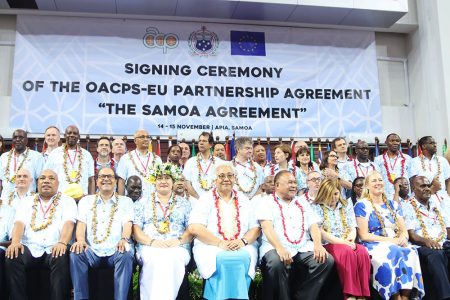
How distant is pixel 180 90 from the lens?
776 cm

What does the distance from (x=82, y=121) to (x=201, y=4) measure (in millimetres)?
2555

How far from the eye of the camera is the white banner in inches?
293

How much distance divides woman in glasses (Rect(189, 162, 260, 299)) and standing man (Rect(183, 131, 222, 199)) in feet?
3.64

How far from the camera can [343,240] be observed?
4039 mm

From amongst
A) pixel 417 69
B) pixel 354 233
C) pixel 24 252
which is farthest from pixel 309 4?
pixel 24 252

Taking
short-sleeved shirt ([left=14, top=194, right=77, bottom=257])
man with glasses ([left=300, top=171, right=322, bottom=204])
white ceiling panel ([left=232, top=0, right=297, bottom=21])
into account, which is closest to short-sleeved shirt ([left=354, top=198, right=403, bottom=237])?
man with glasses ([left=300, top=171, right=322, bottom=204])

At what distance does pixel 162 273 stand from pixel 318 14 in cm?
561

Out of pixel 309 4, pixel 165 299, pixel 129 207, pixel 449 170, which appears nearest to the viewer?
pixel 165 299

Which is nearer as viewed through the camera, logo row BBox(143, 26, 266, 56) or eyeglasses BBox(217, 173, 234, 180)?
eyeglasses BBox(217, 173, 234, 180)

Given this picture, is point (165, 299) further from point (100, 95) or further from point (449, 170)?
point (100, 95)

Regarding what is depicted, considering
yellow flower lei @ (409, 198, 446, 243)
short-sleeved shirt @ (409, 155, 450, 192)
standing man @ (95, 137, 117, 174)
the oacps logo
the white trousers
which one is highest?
the oacps logo

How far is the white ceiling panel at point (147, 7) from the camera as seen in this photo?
734 cm

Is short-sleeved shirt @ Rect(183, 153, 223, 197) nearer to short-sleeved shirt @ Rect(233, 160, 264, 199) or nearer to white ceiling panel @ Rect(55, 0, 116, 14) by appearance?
short-sleeved shirt @ Rect(233, 160, 264, 199)

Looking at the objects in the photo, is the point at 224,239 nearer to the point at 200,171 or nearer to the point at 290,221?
the point at 290,221
